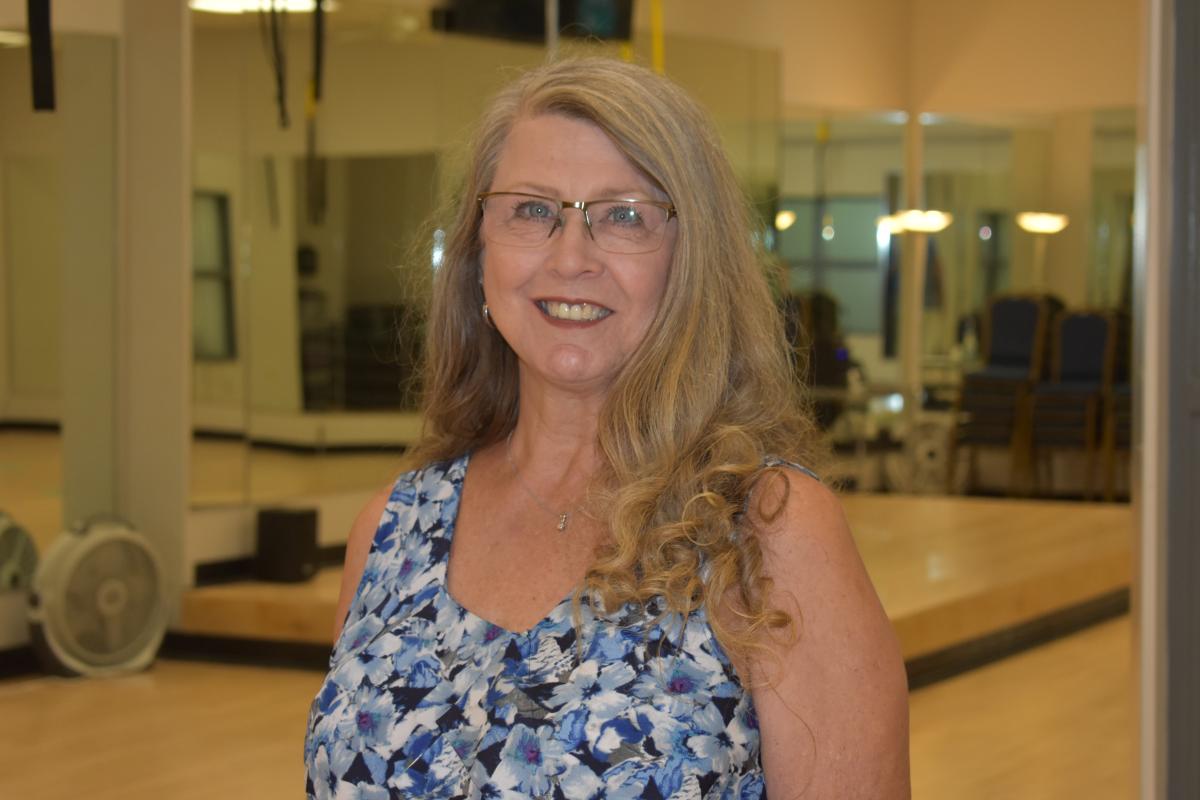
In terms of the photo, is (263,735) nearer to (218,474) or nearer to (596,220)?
(218,474)

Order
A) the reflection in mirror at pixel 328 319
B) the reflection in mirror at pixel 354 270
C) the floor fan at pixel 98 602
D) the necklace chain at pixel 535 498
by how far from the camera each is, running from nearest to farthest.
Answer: the necklace chain at pixel 535 498 → the floor fan at pixel 98 602 → the reflection in mirror at pixel 328 319 → the reflection in mirror at pixel 354 270

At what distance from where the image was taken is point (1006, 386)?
→ 10.4 meters

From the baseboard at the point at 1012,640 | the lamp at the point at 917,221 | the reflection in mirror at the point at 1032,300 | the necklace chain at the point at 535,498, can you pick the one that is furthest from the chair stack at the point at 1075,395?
the necklace chain at the point at 535,498

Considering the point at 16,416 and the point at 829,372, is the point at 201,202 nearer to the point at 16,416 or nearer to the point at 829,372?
the point at 16,416

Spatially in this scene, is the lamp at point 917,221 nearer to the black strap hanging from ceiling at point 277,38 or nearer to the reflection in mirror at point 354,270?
the reflection in mirror at point 354,270

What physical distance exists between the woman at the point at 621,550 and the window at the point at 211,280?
174 inches

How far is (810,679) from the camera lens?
5.15 feet

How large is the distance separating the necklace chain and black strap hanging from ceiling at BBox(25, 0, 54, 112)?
1941 mm

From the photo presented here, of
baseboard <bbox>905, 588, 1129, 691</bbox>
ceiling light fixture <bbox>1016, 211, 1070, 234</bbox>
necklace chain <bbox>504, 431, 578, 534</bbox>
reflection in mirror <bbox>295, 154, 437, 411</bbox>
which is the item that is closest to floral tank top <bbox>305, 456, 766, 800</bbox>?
necklace chain <bbox>504, 431, 578, 534</bbox>

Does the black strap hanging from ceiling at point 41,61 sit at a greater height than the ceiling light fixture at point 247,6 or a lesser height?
lesser

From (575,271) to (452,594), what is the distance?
0.36 metres

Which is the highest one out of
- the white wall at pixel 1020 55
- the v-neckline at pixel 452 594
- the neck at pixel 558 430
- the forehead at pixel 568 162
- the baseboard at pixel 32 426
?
the white wall at pixel 1020 55

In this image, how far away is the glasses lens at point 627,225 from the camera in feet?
5.54

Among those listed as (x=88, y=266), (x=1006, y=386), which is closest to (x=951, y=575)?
(x=88, y=266)
